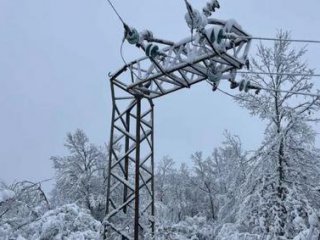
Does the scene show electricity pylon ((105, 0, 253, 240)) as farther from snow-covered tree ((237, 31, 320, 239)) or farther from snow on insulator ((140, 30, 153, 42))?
snow-covered tree ((237, 31, 320, 239))

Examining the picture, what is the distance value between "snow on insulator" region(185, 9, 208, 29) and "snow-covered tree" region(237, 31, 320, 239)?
7238 millimetres

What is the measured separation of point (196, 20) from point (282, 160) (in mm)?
8593

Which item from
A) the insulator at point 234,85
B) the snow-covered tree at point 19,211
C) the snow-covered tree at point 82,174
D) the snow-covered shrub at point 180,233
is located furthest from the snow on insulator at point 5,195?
the snow-covered tree at point 82,174

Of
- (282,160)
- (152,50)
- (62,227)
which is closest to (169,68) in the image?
(152,50)

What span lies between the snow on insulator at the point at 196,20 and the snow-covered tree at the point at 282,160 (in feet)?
23.7

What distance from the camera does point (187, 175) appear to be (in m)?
33.6

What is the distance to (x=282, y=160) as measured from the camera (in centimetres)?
1378

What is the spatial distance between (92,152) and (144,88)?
17101 mm

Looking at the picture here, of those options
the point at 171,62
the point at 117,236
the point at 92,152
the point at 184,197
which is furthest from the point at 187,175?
the point at 171,62

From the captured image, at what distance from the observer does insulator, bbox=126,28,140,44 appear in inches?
304

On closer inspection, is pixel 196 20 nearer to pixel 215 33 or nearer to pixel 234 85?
pixel 215 33

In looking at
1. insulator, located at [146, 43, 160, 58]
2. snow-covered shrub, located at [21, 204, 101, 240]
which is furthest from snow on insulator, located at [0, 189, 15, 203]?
insulator, located at [146, 43, 160, 58]

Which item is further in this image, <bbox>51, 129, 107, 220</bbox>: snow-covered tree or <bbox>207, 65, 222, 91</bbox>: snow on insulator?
<bbox>51, 129, 107, 220</bbox>: snow-covered tree

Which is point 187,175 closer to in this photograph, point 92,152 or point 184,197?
point 184,197
